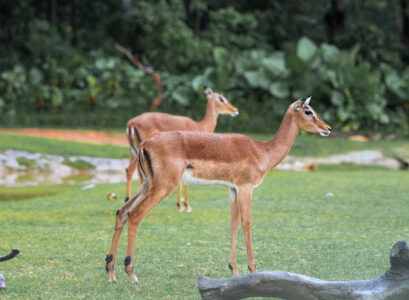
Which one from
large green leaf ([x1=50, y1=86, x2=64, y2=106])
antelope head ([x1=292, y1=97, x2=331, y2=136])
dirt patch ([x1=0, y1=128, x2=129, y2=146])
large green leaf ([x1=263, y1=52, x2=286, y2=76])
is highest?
antelope head ([x1=292, y1=97, x2=331, y2=136])

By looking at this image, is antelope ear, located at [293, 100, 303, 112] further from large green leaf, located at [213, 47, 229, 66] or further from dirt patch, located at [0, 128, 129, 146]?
large green leaf, located at [213, 47, 229, 66]

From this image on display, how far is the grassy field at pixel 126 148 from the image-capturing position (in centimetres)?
1288

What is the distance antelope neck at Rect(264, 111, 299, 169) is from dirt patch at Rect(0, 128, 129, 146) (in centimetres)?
1100

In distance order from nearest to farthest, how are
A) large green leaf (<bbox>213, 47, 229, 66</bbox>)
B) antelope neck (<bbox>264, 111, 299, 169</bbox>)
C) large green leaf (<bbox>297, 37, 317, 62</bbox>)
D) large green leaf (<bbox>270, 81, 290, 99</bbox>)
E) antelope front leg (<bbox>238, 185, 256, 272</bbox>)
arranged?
antelope front leg (<bbox>238, 185, 256, 272</bbox>) < antelope neck (<bbox>264, 111, 299, 169</bbox>) < large green leaf (<bbox>270, 81, 290, 99</bbox>) < large green leaf (<bbox>297, 37, 317, 62</bbox>) < large green leaf (<bbox>213, 47, 229, 66</bbox>)

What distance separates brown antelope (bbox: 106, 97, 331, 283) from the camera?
4652 mm

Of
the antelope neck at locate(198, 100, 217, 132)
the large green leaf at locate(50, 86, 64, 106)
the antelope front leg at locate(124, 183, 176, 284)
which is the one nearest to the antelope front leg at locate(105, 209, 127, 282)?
the antelope front leg at locate(124, 183, 176, 284)

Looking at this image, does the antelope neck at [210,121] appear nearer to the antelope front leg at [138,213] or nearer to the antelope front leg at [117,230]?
the antelope front leg at [117,230]

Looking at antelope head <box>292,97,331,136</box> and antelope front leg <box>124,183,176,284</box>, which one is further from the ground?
antelope head <box>292,97,331,136</box>

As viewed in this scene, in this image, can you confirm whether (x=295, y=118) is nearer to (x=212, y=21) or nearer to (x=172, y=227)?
(x=172, y=227)

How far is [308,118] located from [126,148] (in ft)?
30.6

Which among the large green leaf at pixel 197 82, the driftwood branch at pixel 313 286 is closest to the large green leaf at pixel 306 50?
the large green leaf at pixel 197 82

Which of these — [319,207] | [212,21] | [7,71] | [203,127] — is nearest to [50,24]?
[7,71]

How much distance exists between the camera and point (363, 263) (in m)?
5.27

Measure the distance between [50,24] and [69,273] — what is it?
19566 millimetres
